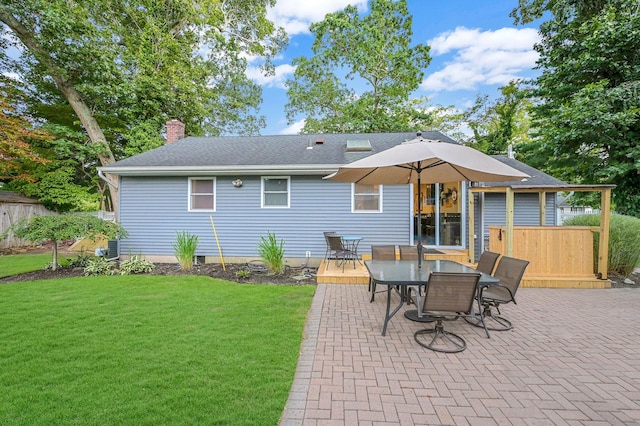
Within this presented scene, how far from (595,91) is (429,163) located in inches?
352

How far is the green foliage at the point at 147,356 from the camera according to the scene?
2.19 m

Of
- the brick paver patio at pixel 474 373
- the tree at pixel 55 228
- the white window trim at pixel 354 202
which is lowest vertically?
the brick paver patio at pixel 474 373

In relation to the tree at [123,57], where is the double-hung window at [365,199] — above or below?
below

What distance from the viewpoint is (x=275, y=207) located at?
28.5 ft

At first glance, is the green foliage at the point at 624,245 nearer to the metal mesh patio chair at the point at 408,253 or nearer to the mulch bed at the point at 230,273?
the metal mesh patio chair at the point at 408,253

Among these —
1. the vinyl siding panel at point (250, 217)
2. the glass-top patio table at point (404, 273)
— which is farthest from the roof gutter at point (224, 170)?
the glass-top patio table at point (404, 273)

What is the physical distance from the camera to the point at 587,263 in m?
6.20

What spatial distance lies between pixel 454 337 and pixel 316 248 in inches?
208

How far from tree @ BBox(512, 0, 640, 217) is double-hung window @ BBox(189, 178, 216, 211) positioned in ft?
38.7

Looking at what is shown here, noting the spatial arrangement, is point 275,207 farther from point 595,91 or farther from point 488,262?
point 595,91

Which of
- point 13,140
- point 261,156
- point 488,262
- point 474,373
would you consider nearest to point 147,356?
point 474,373

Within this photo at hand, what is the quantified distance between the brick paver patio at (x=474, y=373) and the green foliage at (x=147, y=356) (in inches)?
14.1

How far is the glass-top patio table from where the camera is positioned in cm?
352

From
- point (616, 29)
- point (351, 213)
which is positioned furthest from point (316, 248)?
point (616, 29)
